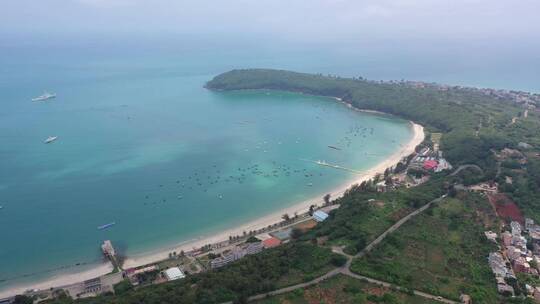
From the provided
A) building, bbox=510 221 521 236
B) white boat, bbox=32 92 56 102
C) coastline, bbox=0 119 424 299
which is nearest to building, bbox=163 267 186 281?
coastline, bbox=0 119 424 299

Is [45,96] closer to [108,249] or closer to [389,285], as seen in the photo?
[108,249]

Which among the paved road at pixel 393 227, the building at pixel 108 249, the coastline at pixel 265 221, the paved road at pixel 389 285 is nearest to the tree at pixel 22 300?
the coastline at pixel 265 221

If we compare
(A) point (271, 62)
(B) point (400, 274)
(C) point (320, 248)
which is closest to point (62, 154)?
(C) point (320, 248)

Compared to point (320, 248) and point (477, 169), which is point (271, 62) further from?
point (320, 248)

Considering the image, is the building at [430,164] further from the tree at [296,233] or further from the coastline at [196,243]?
the tree at [296,233]

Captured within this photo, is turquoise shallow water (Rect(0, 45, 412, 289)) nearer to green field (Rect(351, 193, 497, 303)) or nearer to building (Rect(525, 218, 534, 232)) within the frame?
green field (Rect(351, 193, 497, 303))
